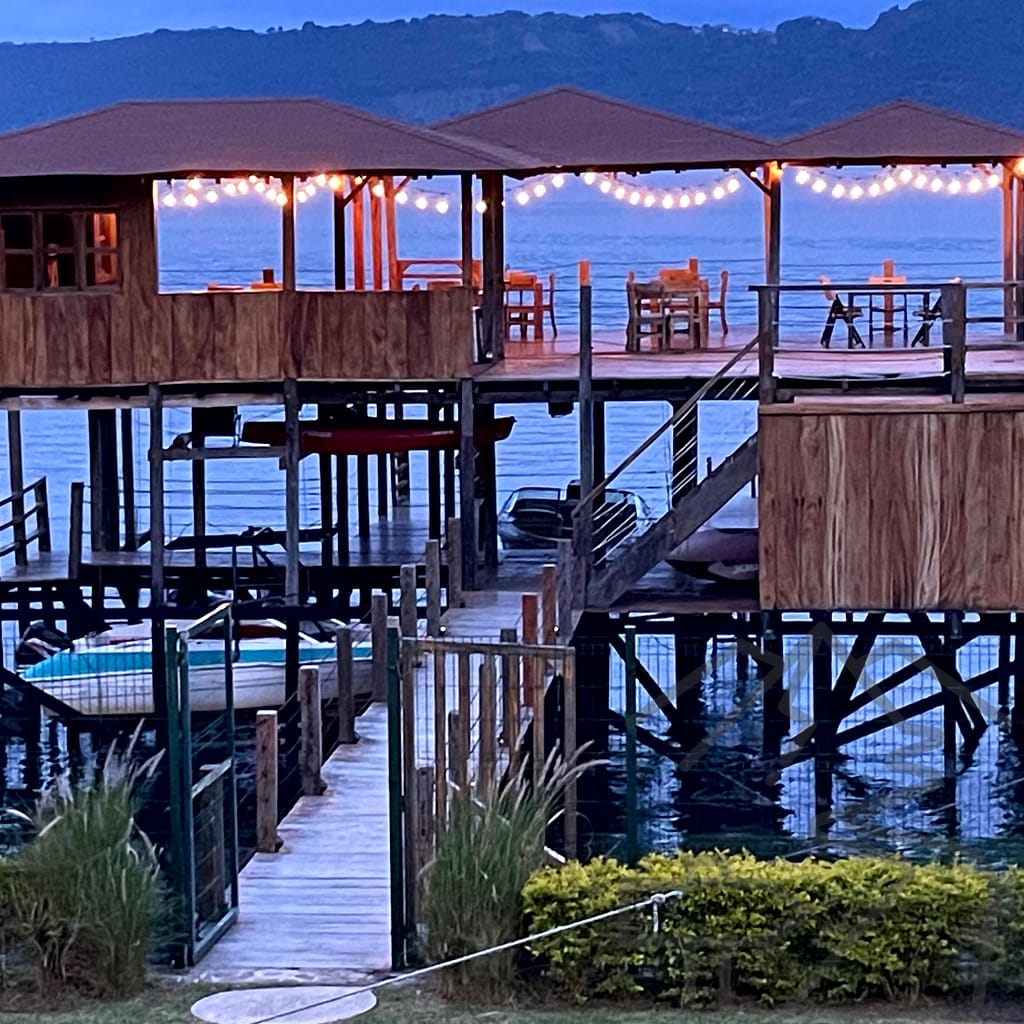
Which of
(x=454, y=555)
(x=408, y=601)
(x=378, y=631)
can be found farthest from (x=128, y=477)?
(x=378, y=631)

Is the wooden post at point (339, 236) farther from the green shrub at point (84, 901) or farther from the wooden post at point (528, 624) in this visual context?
the green shrub at point (84, 901)

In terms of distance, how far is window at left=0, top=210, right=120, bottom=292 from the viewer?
81.5 feet

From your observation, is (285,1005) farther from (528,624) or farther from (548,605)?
(548,605)

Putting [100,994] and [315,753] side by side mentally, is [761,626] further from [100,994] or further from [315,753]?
[100,994]

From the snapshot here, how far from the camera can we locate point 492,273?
86.0ft

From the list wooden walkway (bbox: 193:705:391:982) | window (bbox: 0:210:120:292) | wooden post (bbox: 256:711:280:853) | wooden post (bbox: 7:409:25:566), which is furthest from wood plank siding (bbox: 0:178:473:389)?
wooden post (bbox: 256:711:280:853)

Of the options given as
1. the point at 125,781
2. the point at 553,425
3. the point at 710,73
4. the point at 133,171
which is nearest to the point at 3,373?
the point at 133,171

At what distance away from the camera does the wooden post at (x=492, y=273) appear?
26078 mm

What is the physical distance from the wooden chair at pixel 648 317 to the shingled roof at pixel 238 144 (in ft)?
6.37

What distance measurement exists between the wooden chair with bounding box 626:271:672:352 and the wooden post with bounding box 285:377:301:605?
13.3ft

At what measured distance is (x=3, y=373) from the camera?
81.9ft

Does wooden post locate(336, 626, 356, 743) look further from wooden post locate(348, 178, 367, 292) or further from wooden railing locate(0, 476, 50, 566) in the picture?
wooden railing locate(0, 476, 50, 566)

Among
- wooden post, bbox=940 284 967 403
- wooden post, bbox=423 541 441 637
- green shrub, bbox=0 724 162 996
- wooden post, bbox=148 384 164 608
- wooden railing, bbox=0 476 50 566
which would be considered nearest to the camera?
green shrub, bbox=0 724 162 996

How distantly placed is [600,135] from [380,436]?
4488 millimetres
